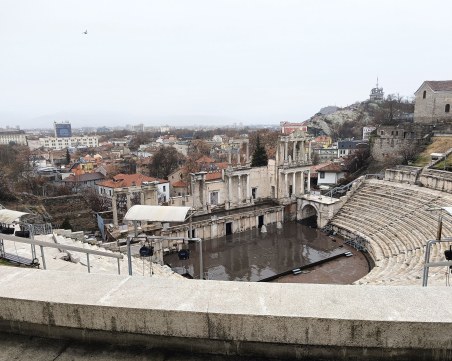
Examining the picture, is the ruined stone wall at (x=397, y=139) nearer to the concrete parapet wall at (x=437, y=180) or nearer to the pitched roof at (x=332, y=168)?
the pitched roof at (x=332, y=168)

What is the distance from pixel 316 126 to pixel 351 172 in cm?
5699

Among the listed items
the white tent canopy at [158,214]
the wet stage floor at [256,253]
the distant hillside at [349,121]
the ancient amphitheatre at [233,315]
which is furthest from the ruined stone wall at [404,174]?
the distant hillside at [349,121]

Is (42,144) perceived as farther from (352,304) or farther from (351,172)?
(352,304)

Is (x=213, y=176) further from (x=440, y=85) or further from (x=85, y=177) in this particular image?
(x=440, y=85)

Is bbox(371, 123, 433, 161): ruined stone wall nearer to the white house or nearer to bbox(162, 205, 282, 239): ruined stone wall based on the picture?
the white house

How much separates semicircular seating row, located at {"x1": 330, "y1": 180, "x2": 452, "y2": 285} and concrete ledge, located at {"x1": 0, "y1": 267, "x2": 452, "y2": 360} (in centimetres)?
1276

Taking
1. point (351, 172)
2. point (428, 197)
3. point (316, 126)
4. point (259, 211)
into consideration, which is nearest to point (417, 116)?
point (351, 172)

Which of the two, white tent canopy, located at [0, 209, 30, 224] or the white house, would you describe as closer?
white tent canopy, located at [0, 209, 30, 224]

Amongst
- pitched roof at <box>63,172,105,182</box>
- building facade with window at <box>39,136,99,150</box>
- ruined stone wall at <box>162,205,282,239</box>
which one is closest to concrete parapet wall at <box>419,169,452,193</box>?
ruined stone wall at <box>162,205,282,239</box>

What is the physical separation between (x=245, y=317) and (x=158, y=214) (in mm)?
5554

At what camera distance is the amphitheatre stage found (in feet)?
7.47

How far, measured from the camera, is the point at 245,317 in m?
2.33

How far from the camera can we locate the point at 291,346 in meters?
2.36

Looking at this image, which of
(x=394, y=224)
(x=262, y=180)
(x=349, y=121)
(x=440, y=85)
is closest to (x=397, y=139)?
(x=440, y=85)
